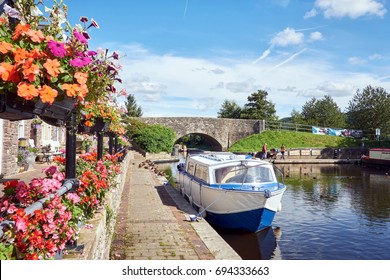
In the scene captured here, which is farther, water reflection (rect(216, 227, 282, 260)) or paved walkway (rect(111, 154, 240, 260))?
water reflection (rect(216, 227, 282, 260))

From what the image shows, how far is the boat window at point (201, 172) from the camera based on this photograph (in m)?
12.1

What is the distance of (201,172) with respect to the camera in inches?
510

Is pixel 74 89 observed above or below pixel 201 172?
above

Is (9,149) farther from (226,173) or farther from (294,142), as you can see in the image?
(294,142)

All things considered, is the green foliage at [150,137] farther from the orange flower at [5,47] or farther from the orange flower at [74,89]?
the orange flower at [5,47]

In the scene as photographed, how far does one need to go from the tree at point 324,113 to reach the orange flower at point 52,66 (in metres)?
60.5

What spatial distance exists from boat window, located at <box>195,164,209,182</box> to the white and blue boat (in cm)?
3

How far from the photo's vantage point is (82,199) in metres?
4.91

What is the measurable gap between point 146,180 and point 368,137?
40534 mm

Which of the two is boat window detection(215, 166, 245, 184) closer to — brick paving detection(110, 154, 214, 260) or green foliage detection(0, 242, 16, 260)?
brick paving detection(110, 154, 214, 260)

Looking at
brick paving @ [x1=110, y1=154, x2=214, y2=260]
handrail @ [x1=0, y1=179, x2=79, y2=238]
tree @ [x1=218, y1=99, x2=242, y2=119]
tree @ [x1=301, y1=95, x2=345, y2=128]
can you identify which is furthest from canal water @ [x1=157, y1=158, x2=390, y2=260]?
tree @ [x1=218, y1=99, x2=242, y2=119]

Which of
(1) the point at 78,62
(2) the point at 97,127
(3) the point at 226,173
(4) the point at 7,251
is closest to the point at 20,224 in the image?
(4) the point at 7,251

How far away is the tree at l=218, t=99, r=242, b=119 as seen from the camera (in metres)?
79.1

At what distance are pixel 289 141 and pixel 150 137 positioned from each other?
17795 mm
